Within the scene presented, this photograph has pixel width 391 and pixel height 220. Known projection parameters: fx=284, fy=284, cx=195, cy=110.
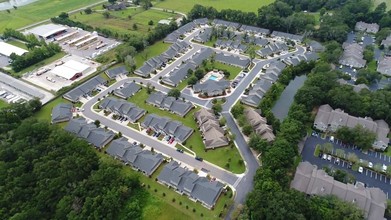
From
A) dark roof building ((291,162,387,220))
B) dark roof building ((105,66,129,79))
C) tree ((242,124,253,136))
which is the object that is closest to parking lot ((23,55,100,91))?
dark roof building ((105,66,129,79))

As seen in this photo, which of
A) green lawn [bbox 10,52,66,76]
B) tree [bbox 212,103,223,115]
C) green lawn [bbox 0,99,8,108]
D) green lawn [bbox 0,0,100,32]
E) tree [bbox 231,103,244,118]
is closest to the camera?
tree [bbox 231,103,244,118]

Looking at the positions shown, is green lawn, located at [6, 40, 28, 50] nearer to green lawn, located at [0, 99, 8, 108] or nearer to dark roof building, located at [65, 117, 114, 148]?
green lawn, located at [0, 99, 8, 108]

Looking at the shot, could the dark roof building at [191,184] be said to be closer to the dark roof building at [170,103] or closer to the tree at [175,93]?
the dark roof building at [170,103]

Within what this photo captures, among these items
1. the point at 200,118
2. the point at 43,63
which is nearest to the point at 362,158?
the point at 200,118

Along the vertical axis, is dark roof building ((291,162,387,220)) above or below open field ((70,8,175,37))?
above

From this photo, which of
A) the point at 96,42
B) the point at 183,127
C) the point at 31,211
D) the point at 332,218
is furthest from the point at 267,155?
the point at 96,42
